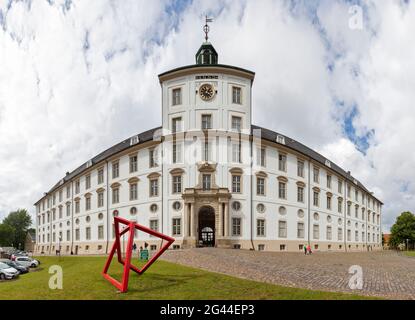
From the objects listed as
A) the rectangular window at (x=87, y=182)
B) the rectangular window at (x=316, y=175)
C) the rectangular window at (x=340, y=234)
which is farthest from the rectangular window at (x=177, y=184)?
the rectangular window at (x=340, y=234)

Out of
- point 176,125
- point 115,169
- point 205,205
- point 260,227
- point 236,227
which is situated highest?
point 176,125

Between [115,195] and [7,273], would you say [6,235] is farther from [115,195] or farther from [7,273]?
[7,273]

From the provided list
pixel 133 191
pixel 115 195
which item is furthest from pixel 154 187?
pixel 115 195

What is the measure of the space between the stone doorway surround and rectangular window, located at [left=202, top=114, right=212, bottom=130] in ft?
22.6

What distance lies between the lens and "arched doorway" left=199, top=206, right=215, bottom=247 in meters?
40.3

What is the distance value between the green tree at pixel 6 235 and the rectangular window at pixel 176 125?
9091 centimetres

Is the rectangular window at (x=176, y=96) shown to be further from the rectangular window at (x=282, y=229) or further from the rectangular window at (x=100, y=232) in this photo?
the rectangular window at (x=100, y=232)

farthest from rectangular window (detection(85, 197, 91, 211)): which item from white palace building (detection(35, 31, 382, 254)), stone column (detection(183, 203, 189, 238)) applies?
stone column (detection(183, 203, 189, 238))

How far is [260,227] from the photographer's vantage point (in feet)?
134

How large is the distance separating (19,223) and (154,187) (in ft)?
321

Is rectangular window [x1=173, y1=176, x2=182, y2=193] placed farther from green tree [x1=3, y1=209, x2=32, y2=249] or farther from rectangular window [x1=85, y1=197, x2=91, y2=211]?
green tree [x1=3, y1=209, x2=32, y2=249]

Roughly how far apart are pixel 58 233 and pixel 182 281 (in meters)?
56.3

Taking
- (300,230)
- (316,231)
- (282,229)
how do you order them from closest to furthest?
(282,229)
(300,230)
(316,231)
